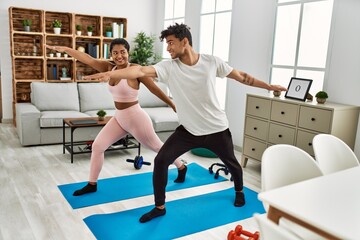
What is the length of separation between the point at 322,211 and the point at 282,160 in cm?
52

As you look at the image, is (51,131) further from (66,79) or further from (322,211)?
(322,211)

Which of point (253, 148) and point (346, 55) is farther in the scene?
point (253, 148)

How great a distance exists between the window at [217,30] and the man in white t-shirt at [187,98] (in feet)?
7.86

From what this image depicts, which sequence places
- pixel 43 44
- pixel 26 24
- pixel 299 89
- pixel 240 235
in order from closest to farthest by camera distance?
pixel 240 235 < pixel 299 89 < pixel 26 24 < pixel 43 44

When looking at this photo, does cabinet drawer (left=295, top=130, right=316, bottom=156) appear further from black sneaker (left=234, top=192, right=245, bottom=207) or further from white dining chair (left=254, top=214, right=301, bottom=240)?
white dining chair (left=254, top=214, right=301, bottom=240)

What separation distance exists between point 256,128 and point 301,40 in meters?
1.15

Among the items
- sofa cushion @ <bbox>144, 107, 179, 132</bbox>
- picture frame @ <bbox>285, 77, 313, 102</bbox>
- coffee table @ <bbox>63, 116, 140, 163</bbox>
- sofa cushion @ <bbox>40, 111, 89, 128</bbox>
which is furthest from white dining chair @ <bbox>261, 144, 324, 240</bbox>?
sofa cushion @ <bbox>40, 111, 89, 128</bbox>

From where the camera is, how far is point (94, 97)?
18.0 feet

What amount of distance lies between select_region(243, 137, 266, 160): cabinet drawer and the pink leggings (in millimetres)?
1375

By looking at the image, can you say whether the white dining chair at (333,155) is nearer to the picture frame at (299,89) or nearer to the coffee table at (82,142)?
the picture frame at (299,89)

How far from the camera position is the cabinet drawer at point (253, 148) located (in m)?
4.02

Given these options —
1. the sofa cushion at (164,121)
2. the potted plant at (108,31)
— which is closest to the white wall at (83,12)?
the potted plant at (108,31)

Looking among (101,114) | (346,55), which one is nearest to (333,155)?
(346,55)

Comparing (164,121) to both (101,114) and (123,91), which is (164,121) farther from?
(123,91)
